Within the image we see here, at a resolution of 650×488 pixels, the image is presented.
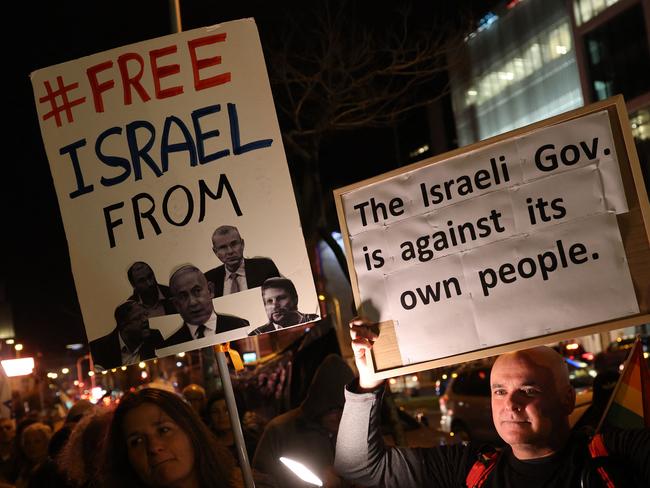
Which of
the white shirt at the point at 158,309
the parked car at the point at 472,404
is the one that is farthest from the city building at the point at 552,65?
the white shirt at the point at 158,309

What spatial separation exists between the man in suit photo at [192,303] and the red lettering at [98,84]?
903mm

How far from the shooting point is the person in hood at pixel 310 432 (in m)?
5.53

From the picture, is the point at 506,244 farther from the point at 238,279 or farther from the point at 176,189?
the point at 176,189

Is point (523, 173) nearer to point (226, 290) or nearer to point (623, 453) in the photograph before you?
point (623, 453)

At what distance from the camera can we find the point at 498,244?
2.86 meters

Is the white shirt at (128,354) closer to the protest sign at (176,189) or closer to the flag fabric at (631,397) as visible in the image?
the protest sign at (176,189)

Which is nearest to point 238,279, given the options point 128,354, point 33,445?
point 128,354

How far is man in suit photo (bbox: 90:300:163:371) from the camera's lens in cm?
325

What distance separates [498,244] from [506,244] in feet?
0.10

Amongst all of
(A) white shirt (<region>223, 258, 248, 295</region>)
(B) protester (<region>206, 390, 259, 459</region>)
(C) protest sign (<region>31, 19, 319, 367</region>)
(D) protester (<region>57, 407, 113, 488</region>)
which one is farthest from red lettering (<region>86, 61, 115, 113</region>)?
(B) protester (<region>206, 390, 259, 459</region>)

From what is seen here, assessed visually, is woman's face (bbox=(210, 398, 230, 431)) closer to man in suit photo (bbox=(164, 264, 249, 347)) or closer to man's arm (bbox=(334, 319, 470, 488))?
man in suit photo (bbox=(164, 264, 249, 347))

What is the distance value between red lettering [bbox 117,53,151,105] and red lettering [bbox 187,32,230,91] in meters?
0.24

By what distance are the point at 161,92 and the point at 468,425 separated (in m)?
12.5

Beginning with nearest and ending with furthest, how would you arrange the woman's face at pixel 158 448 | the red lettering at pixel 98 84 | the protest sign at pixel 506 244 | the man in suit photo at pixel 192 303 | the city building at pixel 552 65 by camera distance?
the protest sign at pixel 506 244, the woman's face at pixel 158 448, the man in suit photo at pixel 192 303, the red lettering at pixel 98 84, the city building at pixel 552 65
